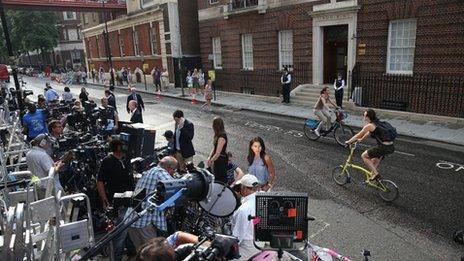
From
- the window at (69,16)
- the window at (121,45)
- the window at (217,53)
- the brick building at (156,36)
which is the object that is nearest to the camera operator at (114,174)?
the window at (217,53)

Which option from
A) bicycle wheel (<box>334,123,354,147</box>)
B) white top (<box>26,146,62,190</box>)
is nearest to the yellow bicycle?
bicycle wheel (<box>334,123,354,147</box>)

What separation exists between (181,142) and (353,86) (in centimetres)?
1282

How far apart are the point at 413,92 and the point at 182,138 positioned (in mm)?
12318

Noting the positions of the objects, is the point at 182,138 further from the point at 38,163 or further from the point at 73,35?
the point at 73,35

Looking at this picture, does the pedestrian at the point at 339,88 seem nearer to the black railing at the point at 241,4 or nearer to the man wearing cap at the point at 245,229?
the black railing at the point at 241,4

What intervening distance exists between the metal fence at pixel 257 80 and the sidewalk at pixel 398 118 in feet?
Answer: 2.75

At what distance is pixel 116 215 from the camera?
6.02 meters

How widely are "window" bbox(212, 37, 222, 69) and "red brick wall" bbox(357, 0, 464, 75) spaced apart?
13.2 meters

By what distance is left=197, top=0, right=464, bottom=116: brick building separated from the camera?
51.6ft

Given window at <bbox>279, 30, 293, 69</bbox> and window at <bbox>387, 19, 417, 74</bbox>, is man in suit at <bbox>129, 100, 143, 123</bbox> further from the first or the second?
window at <bbox>279, 30, 293, 69</bbox>

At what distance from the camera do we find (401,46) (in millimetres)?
17188

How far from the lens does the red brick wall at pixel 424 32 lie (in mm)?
15180

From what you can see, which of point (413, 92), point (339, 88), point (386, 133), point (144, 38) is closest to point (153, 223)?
point (386, 133)

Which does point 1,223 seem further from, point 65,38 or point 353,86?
point 65,38
